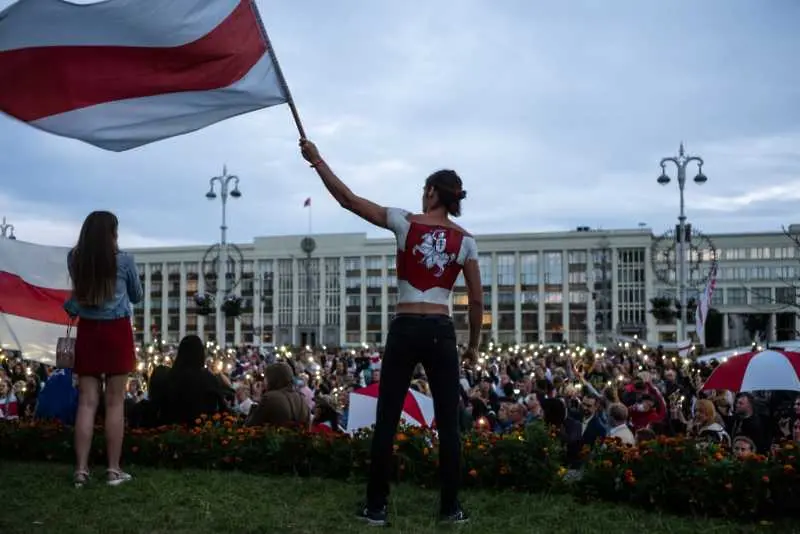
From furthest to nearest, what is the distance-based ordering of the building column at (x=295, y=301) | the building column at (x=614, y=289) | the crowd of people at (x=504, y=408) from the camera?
the building column at (x=295, y=301) → the building column at (x=614, y=289) → the crowd of people at (x=504, y=408)

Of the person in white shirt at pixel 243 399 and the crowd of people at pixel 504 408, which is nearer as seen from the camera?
the crowd of people at pixel 504 408

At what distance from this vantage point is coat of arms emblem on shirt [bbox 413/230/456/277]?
4.85 m

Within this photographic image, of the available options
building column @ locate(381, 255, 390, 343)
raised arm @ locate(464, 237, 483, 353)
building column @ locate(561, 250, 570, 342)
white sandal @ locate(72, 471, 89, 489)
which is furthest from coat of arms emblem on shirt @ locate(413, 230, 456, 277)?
building column @ locate(381, 255, 390, 343)

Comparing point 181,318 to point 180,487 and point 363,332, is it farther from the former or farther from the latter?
point 180,487

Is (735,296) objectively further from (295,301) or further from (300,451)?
(300,451)

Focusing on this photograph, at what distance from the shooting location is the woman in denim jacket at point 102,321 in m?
5.47

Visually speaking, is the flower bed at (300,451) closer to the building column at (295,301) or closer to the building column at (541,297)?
the building column at (541,297)

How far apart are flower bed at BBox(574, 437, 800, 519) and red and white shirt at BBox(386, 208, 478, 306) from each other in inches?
69.6

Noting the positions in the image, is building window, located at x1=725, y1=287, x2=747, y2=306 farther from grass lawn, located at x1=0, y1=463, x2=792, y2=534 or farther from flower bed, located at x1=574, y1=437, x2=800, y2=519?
grass lawn, located at x1=0, y1=463, x2=792, y2=534

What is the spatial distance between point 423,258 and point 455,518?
1.50 m

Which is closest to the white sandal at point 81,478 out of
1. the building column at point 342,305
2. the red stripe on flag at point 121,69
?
the red stripe on flag at point 121,69

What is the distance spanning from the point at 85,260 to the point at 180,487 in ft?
5.34

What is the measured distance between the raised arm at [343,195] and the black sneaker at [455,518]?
5.57ft

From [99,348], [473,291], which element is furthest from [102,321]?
[473,291]
